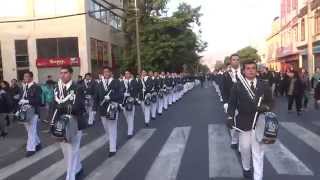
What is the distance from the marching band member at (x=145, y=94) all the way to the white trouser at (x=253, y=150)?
9577 mm

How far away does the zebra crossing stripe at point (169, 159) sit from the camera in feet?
30.0

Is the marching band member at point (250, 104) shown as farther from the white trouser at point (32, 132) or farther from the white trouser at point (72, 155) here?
the white trouser at point (32, 132)

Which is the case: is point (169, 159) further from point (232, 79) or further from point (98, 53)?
point (98, 53)

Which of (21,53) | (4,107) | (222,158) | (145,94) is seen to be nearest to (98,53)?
(21,53)

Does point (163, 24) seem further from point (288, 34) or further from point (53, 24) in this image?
point (288, 34)

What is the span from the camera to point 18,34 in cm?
4309

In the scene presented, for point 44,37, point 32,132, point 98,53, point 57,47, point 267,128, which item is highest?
point 44,37

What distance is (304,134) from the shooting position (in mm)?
14078

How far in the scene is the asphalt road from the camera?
9250mm

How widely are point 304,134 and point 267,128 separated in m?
6.89

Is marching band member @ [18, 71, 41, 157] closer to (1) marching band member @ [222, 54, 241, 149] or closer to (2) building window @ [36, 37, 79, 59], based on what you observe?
(1) marching band member @ [222, 54, 241, 149]

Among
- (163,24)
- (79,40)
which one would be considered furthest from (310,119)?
(163,24)

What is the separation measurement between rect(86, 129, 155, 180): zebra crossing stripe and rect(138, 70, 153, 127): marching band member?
10.0ft

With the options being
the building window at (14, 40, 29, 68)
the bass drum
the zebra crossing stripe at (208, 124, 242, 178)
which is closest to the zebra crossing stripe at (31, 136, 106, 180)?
the zebra crossing stripe at (208, 124, 242, 178)
